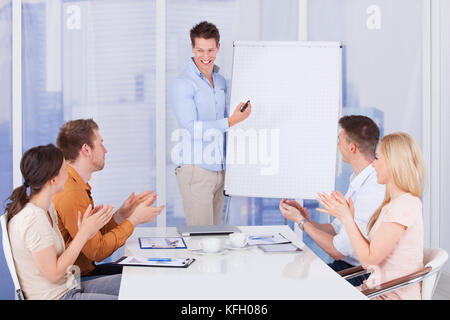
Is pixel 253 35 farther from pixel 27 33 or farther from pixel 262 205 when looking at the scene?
pixel 27 33

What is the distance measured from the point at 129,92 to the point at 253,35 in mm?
1059

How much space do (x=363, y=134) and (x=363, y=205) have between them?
1.45ft

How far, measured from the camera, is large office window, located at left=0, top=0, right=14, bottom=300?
12.0 ft

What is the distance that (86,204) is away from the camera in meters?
2.13

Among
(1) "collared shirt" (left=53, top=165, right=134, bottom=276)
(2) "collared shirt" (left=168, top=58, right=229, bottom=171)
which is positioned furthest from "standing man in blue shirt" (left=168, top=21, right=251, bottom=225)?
(1) "collared shirt" (left=53, top=165, right=134, bottom=276)

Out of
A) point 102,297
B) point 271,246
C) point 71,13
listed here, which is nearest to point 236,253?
point 271,246

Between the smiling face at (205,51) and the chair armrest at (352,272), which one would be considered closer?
the chair armrest at (352,272)

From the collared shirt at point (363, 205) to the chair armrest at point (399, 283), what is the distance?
40cm

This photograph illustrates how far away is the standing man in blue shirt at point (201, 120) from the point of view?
3303mm

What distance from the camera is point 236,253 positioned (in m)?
2.00

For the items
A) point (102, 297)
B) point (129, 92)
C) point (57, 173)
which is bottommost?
point (102, 297)

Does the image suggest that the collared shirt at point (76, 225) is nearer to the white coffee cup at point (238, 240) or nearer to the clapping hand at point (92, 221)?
the clapping hand at point (92, 221)

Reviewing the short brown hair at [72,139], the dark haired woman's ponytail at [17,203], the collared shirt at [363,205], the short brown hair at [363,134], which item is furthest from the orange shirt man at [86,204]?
the short brown hair at [363,134]
